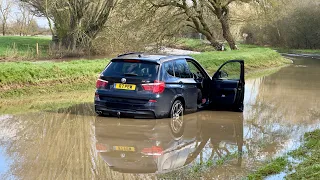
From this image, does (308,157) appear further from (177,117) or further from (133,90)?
(133,90)

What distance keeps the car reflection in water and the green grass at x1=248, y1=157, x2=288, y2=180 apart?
2.03 ft

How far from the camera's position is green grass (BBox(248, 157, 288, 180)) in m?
5.98

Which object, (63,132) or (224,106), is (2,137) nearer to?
(63,132)

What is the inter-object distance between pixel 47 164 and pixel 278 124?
20.3 feet

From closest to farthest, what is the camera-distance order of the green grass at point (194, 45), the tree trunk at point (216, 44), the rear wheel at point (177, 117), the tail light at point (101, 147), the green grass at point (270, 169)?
the green grass at point (270, 169) < the tail light at point (101, 147) < the rear wheel at point (177, 117) < the tree trunk at point (216, 44) < the green grass at point (194, 45)

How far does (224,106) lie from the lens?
37.9ft

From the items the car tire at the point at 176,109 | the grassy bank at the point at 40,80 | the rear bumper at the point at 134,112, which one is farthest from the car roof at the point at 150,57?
the grassy bank at the point at 40,80

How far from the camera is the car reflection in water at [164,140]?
266 inches

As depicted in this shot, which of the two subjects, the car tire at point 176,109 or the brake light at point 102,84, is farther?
the car tire at point 176,109

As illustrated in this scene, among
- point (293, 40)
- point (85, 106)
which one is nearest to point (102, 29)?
point (85, 106)

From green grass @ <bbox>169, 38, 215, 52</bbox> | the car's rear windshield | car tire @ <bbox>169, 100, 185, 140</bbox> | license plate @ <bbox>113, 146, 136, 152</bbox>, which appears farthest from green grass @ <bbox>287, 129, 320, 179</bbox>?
green grass @ <bbox>169, 38, 215, 52</bbox>

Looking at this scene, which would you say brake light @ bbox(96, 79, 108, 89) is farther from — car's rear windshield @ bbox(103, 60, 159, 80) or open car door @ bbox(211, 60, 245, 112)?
open car door @ bbox(211, 60, 245, 112)

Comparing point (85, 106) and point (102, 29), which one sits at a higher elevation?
point (102, 29)

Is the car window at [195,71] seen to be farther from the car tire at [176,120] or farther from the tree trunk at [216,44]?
the tree trunk at [216,44]
